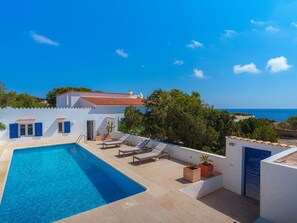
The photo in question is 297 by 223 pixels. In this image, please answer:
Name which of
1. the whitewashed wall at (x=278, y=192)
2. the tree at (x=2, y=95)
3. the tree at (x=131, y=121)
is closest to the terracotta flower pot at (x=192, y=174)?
the whitewashed wall at (x=278, y=192)

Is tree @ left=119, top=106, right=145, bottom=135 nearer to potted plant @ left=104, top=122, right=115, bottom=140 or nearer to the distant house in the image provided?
potted plant @ left=104, top=122, right=115, bottom=140

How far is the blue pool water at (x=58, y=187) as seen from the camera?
7.09m

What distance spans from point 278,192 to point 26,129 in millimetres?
20246

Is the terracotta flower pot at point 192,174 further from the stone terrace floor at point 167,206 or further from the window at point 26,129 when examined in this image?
the window at point 26,129

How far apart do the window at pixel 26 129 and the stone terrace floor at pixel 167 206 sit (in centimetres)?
944

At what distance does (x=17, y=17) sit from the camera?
22.8 m

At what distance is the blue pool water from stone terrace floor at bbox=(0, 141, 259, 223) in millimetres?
839

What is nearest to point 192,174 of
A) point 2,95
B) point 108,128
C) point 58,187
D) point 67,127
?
point 58,187

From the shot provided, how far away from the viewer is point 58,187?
9.21 meters

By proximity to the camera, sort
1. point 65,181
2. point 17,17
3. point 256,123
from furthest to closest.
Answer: point 17,17, point 256,123, point 65,181

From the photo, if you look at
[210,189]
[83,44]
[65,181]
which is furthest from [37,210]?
[83,44]

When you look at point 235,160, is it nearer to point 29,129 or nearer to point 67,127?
point 67,127

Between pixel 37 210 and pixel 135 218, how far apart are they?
4.01m

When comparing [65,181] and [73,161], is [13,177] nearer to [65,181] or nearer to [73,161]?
[65,181]
